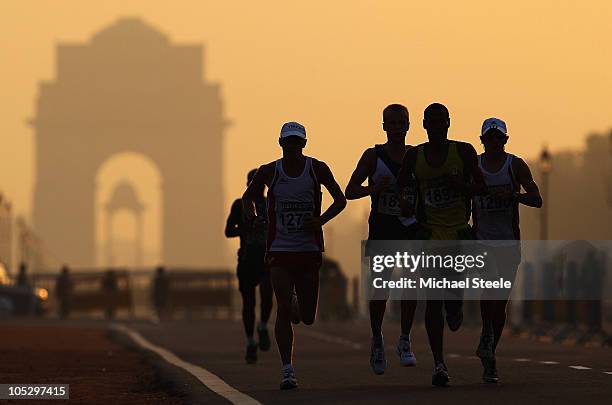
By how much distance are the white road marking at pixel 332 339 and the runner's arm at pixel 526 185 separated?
9.96 m

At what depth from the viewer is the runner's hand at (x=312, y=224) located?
13.5 meters

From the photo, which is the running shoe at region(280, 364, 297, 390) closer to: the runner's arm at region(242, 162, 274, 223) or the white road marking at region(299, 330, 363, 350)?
the runner's arm at region(242, 162, 274, 223)

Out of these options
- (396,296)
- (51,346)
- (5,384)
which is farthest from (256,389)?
(51,346)

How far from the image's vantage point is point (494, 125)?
45.3 ft

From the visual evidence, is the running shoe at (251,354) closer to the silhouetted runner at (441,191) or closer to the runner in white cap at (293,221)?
the runner in white cap at (293,221)

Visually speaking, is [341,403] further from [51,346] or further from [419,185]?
[51,346]

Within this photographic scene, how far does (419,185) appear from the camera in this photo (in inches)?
527

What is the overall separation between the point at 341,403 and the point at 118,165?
548 ft

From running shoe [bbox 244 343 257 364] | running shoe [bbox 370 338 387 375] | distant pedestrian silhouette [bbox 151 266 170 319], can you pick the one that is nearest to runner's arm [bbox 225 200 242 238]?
running shoe [bbox 244 343 257 364]

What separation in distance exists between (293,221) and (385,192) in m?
0.87

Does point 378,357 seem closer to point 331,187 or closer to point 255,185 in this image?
point 331,187

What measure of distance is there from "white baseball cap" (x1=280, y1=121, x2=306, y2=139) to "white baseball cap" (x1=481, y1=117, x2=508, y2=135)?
1.20 meters

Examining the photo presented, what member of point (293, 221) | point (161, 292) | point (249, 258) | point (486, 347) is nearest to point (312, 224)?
point (293, 221)

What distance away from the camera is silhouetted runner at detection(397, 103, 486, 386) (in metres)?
13.3
